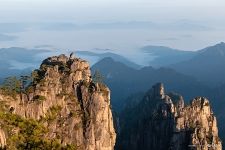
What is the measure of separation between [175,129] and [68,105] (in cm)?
3391

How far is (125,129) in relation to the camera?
18575 cm

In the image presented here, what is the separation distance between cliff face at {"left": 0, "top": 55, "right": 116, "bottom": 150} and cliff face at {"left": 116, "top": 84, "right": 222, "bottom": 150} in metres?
21.7

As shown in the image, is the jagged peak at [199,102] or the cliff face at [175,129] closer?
the cliff face at [175,129]

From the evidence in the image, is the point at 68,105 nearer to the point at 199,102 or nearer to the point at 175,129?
the point at 175,129

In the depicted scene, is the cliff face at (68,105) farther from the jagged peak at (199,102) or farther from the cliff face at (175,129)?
the jagged peak at (199,102)

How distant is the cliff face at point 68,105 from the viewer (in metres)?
128

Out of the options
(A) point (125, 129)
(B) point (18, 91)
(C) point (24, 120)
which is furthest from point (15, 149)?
(A) point (125, 129)

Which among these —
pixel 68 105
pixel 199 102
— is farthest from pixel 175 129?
pixel 68 105

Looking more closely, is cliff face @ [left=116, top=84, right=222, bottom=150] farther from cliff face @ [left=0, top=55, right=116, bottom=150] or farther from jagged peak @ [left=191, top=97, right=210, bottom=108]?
cliff face @ [left=0, top=55, right=116, bottom=150]

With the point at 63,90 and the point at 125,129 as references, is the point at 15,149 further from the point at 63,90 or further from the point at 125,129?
the point at 125,129

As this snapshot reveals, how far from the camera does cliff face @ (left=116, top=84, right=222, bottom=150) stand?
155 meters

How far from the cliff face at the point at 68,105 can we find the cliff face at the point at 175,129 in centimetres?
2167

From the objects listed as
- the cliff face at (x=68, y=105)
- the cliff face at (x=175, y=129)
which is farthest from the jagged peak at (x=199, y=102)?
the cliff face at (x=68, y=105)

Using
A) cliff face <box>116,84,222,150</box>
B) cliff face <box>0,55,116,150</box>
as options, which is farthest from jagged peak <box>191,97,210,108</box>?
cliff face <box>0,55,116,150</box>
